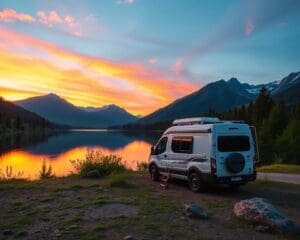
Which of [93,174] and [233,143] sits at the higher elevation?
[233,143]

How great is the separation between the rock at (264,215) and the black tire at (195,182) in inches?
150

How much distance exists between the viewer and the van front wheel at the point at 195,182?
1371cm

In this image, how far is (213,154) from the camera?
13.3 metres

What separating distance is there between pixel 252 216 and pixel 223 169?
13.9ft

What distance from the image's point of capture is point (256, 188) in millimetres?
15016

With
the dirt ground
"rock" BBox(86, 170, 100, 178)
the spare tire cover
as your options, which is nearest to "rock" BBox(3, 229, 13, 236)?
the dirt ground

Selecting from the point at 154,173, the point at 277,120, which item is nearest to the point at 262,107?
the point at 277,120

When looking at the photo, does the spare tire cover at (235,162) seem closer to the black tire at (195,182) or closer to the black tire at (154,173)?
the black tire at (195,182)

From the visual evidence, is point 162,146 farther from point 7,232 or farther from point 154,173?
point 7,232

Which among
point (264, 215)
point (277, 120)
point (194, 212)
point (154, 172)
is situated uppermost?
point (277, 120)

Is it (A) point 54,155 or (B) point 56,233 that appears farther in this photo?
(A) point 54,155

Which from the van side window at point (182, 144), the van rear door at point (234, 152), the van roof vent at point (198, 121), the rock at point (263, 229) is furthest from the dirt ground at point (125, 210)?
the van roof vent at point (198, 121)

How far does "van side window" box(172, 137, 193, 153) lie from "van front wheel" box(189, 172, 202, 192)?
962 mm

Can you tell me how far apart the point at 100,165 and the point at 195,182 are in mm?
6921
